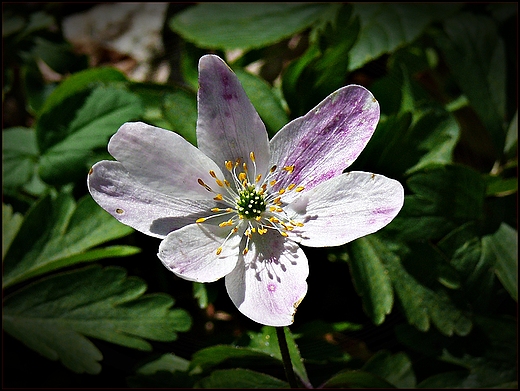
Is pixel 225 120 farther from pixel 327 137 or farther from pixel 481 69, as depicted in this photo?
pixel 481 69

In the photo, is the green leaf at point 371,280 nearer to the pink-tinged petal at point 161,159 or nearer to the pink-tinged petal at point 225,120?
the pink-tinged petal at point 225,120

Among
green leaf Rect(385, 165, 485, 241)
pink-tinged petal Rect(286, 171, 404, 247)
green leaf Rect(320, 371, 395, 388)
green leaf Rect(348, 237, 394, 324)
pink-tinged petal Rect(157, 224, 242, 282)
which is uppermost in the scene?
pink-tinged petal Rect(286, 171, 404, 247)

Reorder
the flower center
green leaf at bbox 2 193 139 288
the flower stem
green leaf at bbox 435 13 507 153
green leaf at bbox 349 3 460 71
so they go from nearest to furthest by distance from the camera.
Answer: the flower stem < the flower center < green leaf at bbox 2 193 139 288 < green leaf at bbox 435 13 507 153 < green leaf at bbox 349 3 460 71

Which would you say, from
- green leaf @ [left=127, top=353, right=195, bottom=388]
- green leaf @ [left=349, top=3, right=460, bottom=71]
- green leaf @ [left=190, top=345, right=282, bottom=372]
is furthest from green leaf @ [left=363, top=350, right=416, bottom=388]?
green leaf @ [left=349, top=3, right=460, bottom=71]

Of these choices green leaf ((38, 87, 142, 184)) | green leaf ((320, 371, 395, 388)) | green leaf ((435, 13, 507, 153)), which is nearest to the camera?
green leaf ((320, 371, 395, 388))

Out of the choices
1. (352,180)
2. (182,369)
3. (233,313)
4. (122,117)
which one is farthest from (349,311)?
(122,117)

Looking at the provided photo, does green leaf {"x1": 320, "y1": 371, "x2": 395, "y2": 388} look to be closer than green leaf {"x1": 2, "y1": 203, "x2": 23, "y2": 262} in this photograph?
Yes

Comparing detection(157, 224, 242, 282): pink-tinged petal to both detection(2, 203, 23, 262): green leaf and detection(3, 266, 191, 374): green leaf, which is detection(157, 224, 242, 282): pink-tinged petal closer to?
detection(3, 266, 191, 374): green leaf

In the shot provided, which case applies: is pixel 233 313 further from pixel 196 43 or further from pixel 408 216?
pixel 196 43
